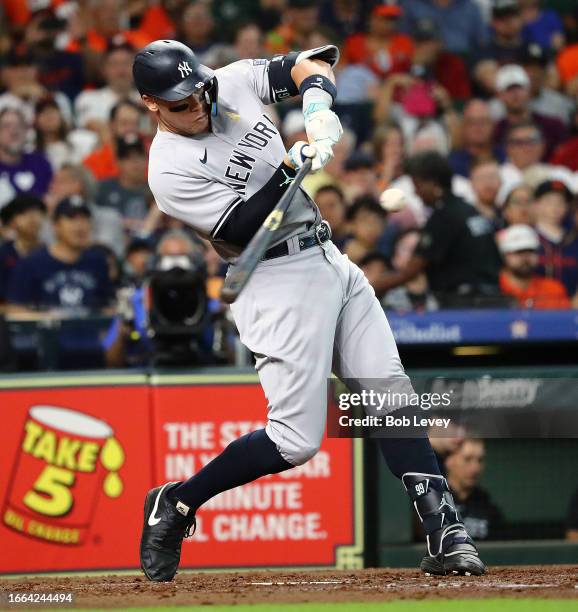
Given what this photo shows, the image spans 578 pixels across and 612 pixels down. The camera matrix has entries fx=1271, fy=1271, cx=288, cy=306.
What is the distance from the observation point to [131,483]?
6047mm

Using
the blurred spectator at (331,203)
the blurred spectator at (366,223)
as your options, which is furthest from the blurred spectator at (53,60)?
the blurred spectator at (366,223)

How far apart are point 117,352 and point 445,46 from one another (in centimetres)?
544

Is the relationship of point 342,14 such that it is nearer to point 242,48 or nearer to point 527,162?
point 242,48

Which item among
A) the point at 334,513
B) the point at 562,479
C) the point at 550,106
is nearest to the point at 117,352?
the point at 334,513

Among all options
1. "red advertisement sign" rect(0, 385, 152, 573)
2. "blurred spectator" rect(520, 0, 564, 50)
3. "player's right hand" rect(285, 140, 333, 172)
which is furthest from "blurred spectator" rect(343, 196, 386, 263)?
"player's right hand" rect(285, 140, 333, 172)

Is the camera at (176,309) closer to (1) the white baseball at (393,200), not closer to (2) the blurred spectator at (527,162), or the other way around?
(1) the white baseball at (393,200)

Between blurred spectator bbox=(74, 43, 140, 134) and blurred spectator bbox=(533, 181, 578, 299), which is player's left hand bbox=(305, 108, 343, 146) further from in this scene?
blurred spectator bbox=(74, 43, 140, 134)

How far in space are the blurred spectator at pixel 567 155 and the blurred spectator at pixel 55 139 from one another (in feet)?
11.8

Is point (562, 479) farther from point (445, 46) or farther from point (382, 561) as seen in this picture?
point (445, 46)

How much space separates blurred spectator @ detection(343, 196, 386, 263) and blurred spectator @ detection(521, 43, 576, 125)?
105 inches

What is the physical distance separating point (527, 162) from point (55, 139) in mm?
3604

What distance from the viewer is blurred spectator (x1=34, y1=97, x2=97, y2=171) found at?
31.4ft

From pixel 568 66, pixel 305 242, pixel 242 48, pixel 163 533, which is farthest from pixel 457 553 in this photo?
pixel 568 66

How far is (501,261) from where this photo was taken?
7.68 meters
